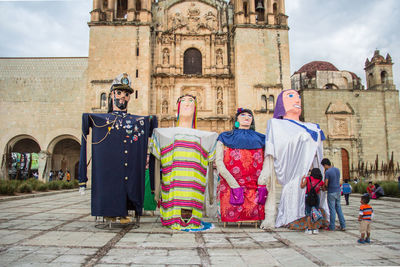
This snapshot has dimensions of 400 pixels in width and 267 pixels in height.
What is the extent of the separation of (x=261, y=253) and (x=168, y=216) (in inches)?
67.4

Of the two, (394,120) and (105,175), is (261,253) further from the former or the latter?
(394,120)

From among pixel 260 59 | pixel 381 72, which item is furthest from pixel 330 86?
pixel 260 59

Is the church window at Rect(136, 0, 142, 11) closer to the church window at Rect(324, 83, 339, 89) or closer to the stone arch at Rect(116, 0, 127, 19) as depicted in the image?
the stone arch at Rect(116, 0, 127, 19)

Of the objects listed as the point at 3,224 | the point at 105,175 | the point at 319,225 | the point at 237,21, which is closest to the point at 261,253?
the point at 319,225

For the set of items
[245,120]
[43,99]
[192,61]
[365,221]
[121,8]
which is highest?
[121,8]

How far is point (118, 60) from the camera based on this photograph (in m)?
16.4

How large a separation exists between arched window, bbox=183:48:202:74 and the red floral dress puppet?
44.4ft

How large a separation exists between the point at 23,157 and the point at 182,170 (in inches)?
608

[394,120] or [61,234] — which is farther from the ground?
Answer: [394,120]

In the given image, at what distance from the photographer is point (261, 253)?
3.10 meters

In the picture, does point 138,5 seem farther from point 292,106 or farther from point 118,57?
point 292,106

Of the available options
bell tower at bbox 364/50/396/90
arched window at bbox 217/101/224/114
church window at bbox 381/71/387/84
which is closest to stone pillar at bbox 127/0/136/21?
arched window at bbox 217/101/224/114

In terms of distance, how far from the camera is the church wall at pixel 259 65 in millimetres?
16594

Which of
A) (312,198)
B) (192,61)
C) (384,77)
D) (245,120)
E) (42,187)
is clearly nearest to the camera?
(312,198)
